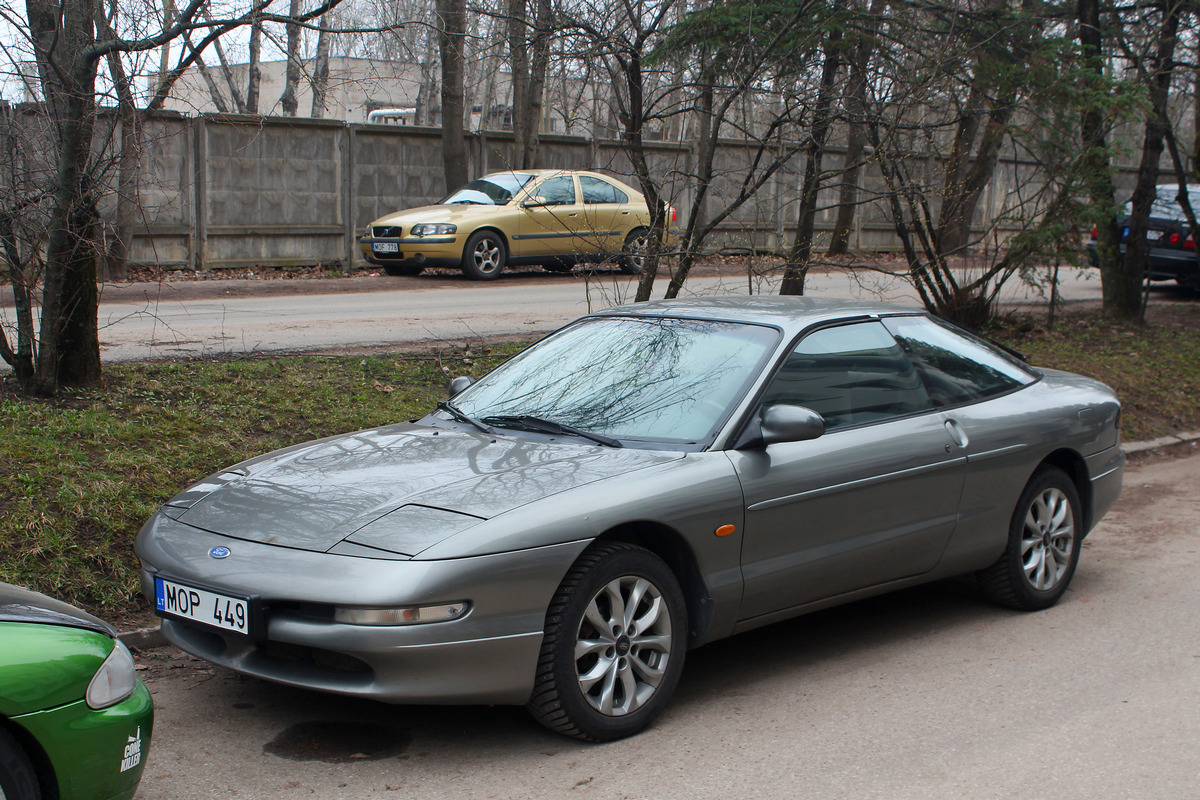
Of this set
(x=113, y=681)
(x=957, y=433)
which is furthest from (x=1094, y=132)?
(x=113, y=681)

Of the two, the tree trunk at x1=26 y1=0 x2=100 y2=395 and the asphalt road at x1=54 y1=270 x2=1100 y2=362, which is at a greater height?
the tree trunk at x1=26 y1=0 x2=100 y2=395

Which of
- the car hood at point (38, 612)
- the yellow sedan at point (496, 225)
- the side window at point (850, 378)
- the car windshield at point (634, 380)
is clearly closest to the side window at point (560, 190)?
the yellow sedan at point (496, 225)

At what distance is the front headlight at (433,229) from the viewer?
18016 mm

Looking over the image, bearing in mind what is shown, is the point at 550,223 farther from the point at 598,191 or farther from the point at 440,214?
the point at 440,214

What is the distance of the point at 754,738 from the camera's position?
13.3 ft

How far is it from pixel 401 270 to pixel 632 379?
49.0 feet

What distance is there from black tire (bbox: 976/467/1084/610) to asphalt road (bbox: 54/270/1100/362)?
3.88 meters

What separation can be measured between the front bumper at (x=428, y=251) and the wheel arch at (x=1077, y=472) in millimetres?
13206

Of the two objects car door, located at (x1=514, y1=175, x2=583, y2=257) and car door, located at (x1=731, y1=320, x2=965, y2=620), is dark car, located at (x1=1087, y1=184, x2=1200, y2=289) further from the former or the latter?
car door, located at (x1=731, y1=320, x2=965, y2=620)

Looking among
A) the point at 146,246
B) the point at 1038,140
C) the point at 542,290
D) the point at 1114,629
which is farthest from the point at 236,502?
the point at 146,246

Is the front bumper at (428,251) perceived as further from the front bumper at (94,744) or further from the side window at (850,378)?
the front bumper at (94,744)

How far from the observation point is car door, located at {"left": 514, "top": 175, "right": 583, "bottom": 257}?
59.2 feet

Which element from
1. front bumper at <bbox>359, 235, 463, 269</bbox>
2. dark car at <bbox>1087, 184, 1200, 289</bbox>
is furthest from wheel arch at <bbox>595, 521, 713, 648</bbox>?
dark car at <bbox>1087, 184, 1200, 289</bbox>

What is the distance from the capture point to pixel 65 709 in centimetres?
288
